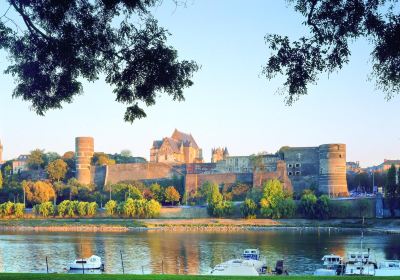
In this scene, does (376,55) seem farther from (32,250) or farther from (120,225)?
(120,225)

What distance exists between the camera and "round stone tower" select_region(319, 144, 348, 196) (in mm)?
65500

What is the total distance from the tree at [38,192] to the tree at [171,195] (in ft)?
40.3

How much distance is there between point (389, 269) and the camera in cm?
2362

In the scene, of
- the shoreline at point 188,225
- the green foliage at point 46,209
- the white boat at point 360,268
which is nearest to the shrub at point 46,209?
the green foliage at point 46,209

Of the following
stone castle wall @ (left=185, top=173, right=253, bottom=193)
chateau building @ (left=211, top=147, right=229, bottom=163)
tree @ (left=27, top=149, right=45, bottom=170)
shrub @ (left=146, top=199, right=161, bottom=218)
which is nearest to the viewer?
shrub @ (left=146, top=199, right=161, bottom=218)

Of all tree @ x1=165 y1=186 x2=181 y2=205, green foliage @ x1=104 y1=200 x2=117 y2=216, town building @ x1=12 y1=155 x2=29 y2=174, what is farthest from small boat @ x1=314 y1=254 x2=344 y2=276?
town building @ x1=12 y1=155 x2=29 y2=174

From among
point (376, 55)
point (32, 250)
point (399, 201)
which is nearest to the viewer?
point (376, 55)

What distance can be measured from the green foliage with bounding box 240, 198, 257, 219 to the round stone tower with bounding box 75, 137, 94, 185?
23593 millimetres

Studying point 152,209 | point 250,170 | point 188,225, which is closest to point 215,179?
point 250,170

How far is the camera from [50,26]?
8.86 meters

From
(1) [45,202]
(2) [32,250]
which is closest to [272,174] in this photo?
(1) [45,202]

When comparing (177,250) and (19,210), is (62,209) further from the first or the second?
(177,250)

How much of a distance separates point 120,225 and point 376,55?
50541 mm

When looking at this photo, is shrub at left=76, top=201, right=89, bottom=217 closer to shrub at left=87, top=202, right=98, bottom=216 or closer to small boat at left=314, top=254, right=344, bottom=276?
shrub at left=87, top=202, right=98, bottom=216
